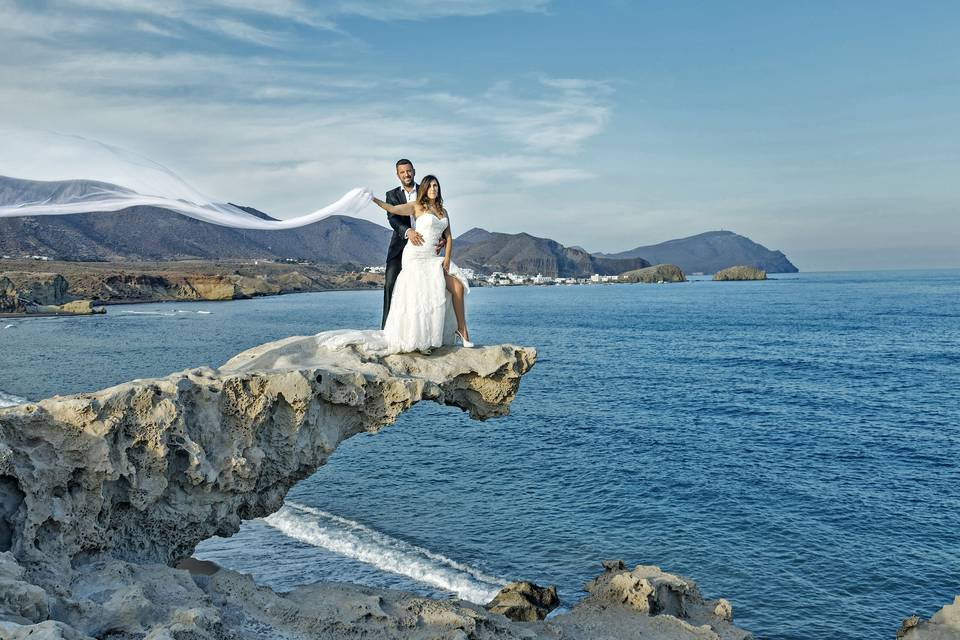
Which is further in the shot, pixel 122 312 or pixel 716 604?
pixel 122 312

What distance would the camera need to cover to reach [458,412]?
3484 centimetres

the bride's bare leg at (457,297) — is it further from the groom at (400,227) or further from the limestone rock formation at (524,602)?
the limestone rock formation at (524,602)

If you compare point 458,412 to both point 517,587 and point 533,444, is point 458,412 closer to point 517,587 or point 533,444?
point 533,444

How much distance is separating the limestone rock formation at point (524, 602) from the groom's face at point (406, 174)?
8.61 metres

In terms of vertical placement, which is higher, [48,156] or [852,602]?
[48,156]

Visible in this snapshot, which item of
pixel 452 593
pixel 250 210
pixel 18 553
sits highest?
pixel 250 210

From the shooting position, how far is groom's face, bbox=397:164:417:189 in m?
11.1

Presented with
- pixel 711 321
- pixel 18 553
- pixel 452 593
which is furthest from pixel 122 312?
pixel 18 553

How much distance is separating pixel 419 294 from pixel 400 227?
1.26 meters

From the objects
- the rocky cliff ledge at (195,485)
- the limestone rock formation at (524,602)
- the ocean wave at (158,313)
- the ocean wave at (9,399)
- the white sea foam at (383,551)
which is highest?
the rocky cliff ledge at (195,485)

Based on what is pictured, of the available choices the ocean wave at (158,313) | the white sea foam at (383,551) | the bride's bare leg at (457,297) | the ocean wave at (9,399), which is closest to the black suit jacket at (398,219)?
the bride's bare leg at (457,297)

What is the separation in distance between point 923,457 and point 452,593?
1908cm

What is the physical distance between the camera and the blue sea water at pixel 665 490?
1694 centimetres

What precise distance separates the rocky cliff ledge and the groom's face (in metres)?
2.71
